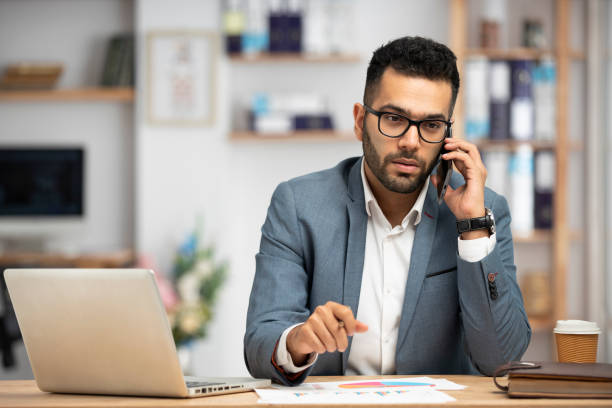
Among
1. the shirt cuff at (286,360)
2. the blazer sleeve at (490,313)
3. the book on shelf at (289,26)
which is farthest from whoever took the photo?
the book on shelf at (289,26)

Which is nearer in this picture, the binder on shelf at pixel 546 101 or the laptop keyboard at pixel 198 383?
the laptop keyboard at pixel 198 383

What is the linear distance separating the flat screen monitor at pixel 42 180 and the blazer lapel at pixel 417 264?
9.74ft

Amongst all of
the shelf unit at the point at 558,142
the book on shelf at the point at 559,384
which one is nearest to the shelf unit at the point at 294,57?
the shelf unit at the point at 558,142

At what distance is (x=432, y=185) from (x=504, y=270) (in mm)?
326

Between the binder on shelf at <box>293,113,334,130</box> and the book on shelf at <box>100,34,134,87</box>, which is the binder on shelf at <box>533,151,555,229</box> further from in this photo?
the book on shelf at <box>100,34,134,87</box>

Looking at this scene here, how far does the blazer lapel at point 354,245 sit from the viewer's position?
5.24 feet

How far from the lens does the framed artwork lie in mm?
4000

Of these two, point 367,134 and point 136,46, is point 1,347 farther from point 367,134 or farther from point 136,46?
point 367,134

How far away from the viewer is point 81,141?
4262mm

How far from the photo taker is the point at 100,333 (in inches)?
45.1

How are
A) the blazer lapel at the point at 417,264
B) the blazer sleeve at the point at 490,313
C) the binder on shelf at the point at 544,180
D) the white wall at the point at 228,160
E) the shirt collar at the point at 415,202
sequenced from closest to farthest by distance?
the blazer sleeve at the point at 490,313, the blazer lapel at the point at 417,264, the shirt collar at the point at 415,202, the binder on shelf at the point at 544,180, the white wall at the point at 228,160

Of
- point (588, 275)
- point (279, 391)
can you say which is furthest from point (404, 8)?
point (279, 391)

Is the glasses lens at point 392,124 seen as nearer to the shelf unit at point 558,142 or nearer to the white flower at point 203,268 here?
the shelf unit at point 558,142

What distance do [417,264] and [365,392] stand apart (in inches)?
18.0
